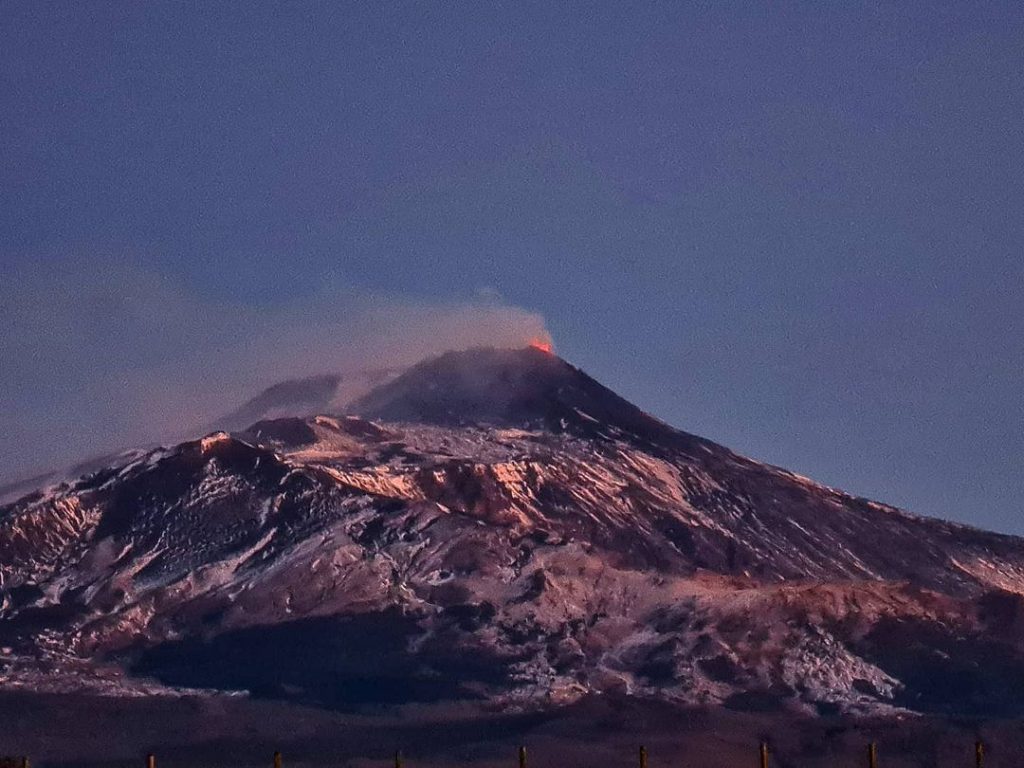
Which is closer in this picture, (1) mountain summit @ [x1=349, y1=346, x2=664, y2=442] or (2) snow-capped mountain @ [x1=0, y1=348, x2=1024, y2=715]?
(2) snow-capped mountain @ [x1=0, y1=348, x2=1024, y2=715]

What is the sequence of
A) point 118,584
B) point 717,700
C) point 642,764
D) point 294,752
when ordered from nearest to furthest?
point 642,764
point 294,752
point 717,700
point 118,584

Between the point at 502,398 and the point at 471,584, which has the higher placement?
the point at 502,398

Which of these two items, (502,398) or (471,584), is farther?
(502,398)

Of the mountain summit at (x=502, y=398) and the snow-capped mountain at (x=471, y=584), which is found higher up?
the mountain summit at (x=502, y=398)

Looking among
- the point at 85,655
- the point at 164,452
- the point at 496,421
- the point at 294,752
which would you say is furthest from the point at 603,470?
the point at 294,752

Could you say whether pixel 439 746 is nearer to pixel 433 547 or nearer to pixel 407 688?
pixel 407 688

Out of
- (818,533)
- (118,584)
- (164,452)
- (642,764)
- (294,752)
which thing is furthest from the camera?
(818,533)

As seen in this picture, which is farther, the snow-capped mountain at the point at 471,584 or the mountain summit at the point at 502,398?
the mountain summit at the point at 502,398

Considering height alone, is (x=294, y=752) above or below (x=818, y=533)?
below
